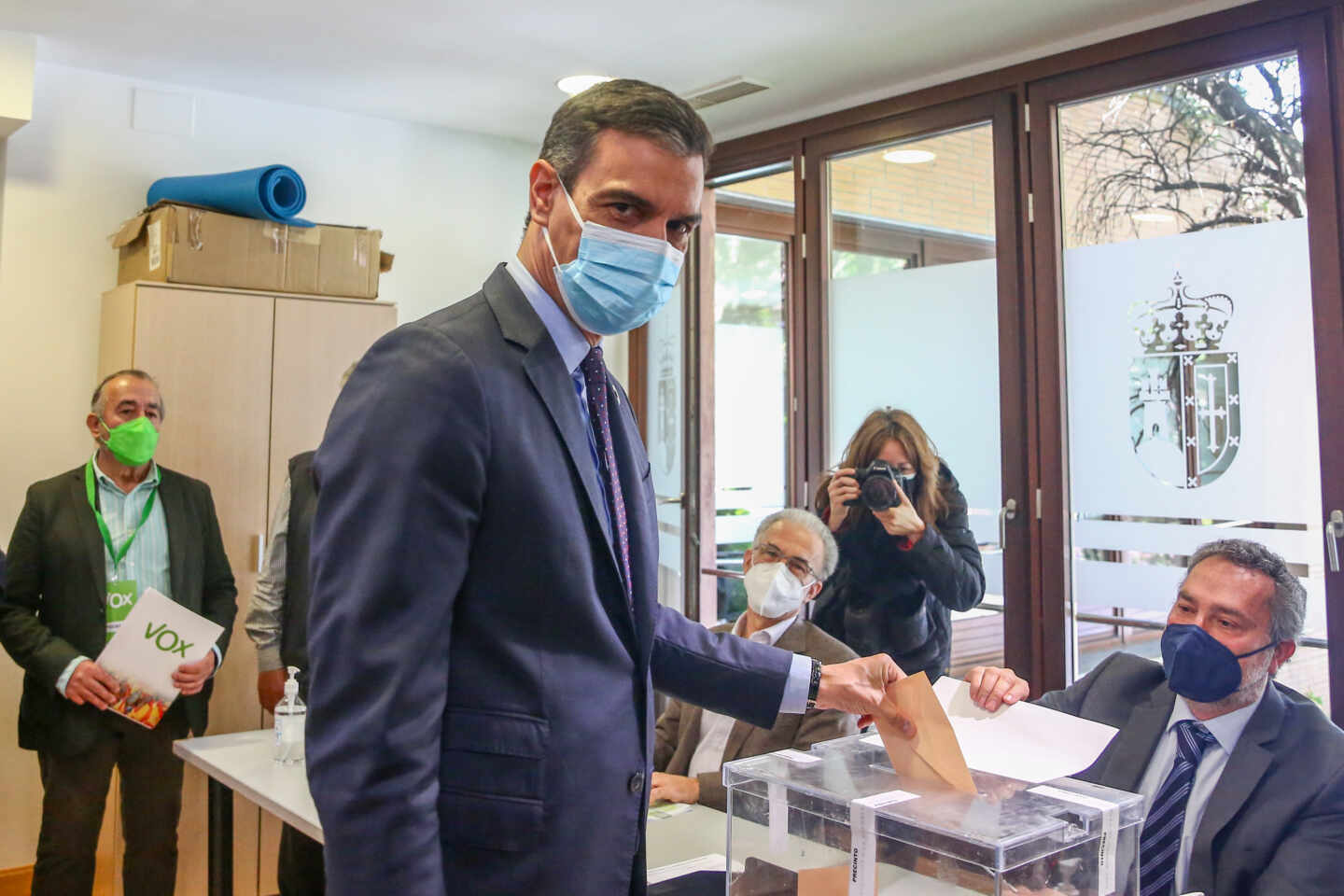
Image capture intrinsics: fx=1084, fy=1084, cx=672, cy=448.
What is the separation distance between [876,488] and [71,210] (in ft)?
9.50

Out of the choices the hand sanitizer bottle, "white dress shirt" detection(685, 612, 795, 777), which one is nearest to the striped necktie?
"white dress shirt" detection(685, 612, 795, 777)

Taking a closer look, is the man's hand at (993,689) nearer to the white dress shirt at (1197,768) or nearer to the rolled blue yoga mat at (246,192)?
the white dress shirt at (1197,768)

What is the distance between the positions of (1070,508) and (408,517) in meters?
2.85

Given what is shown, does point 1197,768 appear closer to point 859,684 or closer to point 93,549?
point 859,684

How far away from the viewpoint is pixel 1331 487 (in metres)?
2.82

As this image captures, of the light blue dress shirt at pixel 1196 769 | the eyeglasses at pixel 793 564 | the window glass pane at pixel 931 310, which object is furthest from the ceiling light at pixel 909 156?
the light blue dress shirt at pixel 1196 769

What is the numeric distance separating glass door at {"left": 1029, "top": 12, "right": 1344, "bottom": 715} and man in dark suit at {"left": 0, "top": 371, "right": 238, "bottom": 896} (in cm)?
265

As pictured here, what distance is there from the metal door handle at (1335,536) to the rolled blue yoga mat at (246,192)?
3281 mm

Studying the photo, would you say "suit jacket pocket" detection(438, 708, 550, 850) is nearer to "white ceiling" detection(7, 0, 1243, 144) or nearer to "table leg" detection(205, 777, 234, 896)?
"table leg" detection(205, 777, 234, 896)

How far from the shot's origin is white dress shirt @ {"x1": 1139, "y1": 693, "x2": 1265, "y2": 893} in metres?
1.80

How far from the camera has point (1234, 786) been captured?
5.70ft

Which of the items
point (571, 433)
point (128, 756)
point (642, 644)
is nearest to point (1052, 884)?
point (642, 644)

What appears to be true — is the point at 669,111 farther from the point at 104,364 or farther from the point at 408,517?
the point at 104,364

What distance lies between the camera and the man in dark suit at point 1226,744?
1.68 metres
